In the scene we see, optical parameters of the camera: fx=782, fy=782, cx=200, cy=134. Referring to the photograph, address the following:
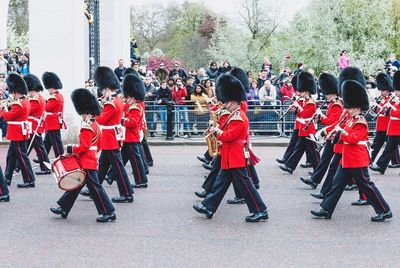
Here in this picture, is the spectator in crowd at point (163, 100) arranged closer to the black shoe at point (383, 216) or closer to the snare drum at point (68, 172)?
the snare drum at point (68, 172)

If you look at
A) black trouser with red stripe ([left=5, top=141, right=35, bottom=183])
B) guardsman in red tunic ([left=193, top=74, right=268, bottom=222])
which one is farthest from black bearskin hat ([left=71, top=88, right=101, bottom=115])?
black trouser with red stripe ([left=5, top=141, right=35, bottom=183])

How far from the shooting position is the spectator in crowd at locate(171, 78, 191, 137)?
17.6 m

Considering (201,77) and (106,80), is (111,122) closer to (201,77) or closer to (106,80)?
(106,80)

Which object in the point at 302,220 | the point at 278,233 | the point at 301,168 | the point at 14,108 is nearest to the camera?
the point at 278,233

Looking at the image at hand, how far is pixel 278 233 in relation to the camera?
7895 millimetres

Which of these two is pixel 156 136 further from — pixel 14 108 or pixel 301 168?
pixel 14 108

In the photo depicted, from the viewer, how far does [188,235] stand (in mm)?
7793

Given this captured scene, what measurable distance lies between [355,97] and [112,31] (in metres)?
14.3

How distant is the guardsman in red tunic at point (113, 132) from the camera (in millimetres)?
9539

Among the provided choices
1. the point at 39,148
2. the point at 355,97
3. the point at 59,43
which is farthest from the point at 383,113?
the point at 59,43

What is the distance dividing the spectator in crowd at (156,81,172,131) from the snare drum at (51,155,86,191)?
31.1ft

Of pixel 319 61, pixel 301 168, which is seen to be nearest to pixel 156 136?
pixel 301 168

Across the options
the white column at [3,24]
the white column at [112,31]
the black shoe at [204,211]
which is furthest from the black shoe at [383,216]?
the white column at [112,31]

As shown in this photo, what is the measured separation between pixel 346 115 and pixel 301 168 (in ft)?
12.0
